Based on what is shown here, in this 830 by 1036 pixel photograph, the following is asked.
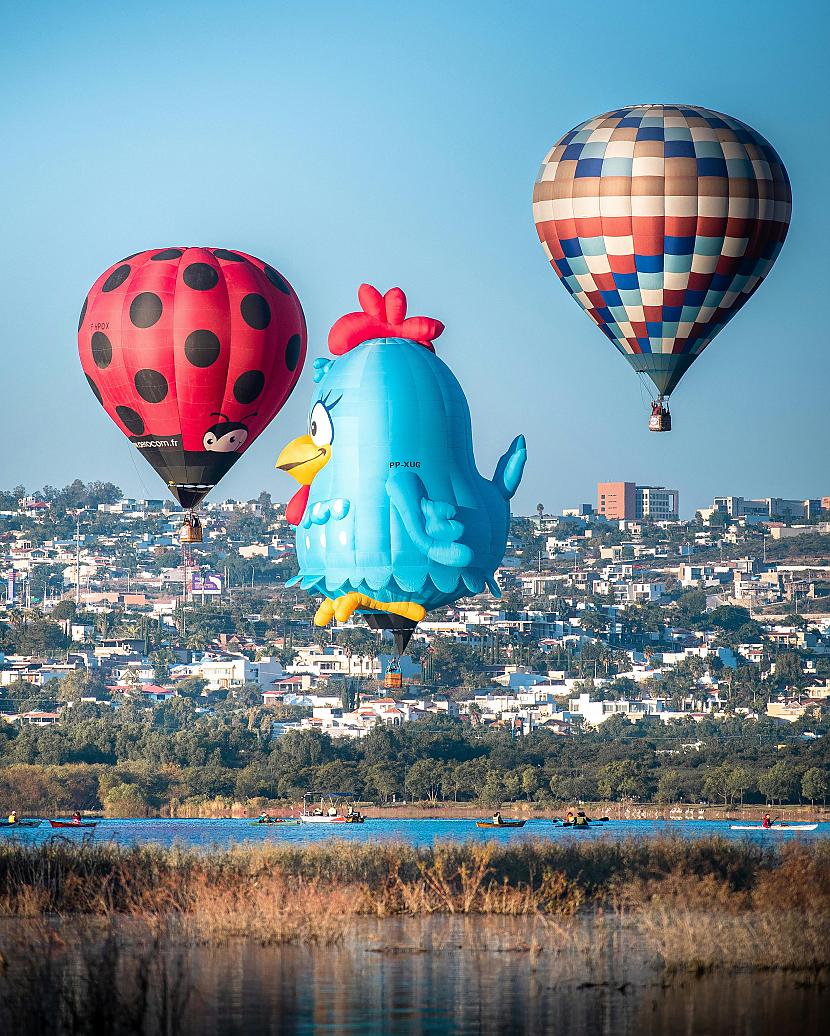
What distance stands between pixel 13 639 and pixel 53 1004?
553ft

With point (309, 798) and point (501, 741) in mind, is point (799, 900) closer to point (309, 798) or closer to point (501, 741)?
point (309, 798)

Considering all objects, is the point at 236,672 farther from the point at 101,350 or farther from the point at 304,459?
the point at 304,459

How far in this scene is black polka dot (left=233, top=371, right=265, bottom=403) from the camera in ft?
96.9

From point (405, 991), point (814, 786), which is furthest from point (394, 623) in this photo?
point (814, 786)

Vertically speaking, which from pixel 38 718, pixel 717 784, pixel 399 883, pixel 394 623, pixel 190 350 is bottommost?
pixel 399 883

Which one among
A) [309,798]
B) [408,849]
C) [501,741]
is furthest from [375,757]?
[408,849]

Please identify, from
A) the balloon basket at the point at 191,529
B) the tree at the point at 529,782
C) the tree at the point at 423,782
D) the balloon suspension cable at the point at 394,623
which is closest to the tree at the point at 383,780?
the tree at the point at 423,782

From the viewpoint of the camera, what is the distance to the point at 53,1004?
1911 centimetres

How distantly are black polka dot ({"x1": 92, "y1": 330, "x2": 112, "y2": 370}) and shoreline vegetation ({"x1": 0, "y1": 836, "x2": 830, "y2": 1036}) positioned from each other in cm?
610

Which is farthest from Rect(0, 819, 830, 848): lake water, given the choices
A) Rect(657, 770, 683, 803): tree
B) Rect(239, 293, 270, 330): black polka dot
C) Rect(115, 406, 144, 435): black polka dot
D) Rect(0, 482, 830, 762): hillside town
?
Rect(0, 482, 830, 762): hillside town

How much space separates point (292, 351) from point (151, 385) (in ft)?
6.38

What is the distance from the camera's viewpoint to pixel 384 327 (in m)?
28.1

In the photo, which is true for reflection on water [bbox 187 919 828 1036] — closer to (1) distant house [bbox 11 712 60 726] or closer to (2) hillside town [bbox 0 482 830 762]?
(2) hillside town [bbox 0 482 830 762]

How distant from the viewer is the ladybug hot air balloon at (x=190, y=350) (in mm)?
29141
